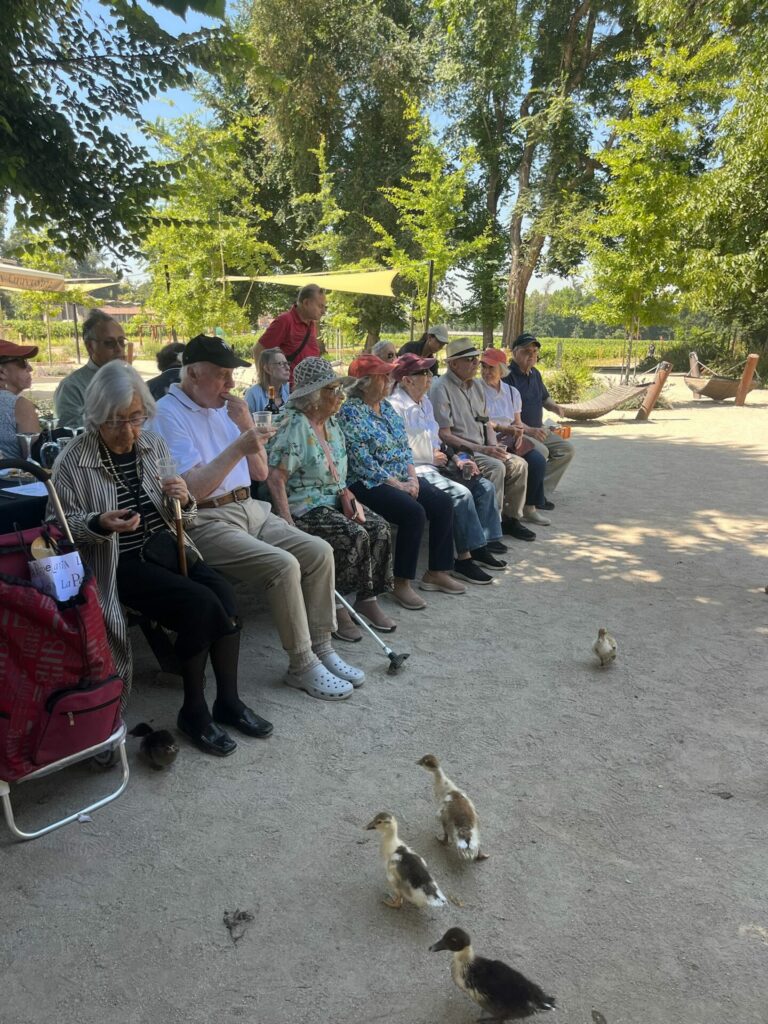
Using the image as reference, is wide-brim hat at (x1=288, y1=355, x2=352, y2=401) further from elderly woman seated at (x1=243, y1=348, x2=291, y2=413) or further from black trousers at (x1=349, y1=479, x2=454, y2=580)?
elderly woman seated at (x1=243, y1=348, x2=291, y2=413)

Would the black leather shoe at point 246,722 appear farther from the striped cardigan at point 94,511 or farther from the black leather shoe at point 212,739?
the striped cardigan at point 94,511

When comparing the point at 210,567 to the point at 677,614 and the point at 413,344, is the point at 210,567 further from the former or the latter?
the point at 413,344

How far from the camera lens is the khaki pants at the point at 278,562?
3.39m

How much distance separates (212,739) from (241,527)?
1.08 meters

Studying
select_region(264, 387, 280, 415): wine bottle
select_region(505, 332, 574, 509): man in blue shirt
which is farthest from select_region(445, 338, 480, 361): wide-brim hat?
select_region(264, 387, 280, 415): wine bottle

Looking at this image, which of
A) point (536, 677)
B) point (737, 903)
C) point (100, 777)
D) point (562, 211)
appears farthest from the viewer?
point (562, 211)

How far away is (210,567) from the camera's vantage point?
11.0 feet

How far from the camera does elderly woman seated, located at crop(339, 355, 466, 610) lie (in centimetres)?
465

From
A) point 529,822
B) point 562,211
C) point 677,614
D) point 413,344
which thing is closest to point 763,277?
point 562,211

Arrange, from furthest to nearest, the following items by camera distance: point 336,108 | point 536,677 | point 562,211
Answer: point 336,108 < point 562,211 < point 536,677

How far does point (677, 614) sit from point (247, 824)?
326 centimetres

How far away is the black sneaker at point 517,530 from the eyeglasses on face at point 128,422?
4.06m

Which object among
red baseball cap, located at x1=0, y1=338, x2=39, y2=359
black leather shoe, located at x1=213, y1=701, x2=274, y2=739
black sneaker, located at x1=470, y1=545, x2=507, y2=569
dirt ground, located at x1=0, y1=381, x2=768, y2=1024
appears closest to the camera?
dirt ground, located at x1=0, y1=381, x2=768, y2=1024

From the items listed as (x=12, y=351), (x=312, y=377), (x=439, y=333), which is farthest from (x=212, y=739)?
(x=439, y=333)
